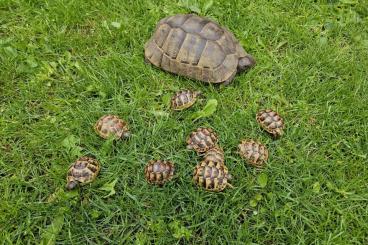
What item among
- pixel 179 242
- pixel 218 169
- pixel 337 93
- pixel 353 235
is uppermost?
pixel 337 93

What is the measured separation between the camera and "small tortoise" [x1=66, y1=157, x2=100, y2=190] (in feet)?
10.8

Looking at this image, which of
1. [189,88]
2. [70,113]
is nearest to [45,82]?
[70,113]

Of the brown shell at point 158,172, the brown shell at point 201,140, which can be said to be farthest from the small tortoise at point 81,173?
the brown shell at point 201,140

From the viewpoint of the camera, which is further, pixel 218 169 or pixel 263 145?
pixel 263 145

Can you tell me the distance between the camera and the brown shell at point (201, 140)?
138 inches

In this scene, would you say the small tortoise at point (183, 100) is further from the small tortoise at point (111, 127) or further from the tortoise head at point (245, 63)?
the tortoise head at point (245, 63)

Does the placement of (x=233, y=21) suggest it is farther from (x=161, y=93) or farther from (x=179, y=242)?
(x=179, y=242)

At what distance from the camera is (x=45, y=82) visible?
4094 mm

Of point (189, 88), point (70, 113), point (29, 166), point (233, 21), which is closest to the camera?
point (29, 166)

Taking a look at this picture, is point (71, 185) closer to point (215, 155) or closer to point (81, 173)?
point (81, 173)

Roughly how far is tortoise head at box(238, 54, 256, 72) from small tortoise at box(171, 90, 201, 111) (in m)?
0.65

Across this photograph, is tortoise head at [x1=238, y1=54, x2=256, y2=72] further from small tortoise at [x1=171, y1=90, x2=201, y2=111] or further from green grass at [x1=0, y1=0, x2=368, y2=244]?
small tortoise at [x1=171, y1=90, x2=201, y2=111]

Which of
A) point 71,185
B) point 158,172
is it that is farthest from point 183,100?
point 71,185

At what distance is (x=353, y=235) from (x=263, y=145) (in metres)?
1.07
